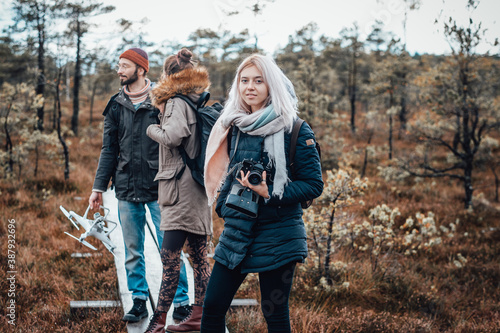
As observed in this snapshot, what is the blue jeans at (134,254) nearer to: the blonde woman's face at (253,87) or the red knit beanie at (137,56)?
the red knit beanie at (137,56)

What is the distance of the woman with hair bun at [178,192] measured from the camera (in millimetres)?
3088

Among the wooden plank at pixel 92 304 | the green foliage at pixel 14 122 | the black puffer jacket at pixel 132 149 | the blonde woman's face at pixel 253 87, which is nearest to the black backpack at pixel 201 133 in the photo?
the black puffer jacket at pixel 132 149

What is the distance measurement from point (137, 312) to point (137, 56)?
7.33 ft

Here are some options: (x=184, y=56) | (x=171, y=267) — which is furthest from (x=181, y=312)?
(x=184, y=56)

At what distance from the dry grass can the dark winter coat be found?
152 centimetres

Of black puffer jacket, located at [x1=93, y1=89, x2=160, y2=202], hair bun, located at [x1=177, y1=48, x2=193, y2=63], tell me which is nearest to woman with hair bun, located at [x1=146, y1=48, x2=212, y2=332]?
hair bun, located at [x1=177, y1=48, x2=193, y2=63]

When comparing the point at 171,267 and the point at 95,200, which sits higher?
the point at 95,200

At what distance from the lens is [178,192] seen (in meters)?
3.14

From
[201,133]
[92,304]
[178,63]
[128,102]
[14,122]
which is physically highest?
[178,63]

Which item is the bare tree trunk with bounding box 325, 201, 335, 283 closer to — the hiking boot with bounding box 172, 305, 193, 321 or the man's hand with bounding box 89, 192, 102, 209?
the hiking boot with bounding box 172, 305, 193, 321

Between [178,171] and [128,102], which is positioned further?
[128,102]

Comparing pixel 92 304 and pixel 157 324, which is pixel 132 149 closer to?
pixel 157 324

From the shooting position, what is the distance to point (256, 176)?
2215mm

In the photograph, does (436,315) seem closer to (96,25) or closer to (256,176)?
(256,176)
